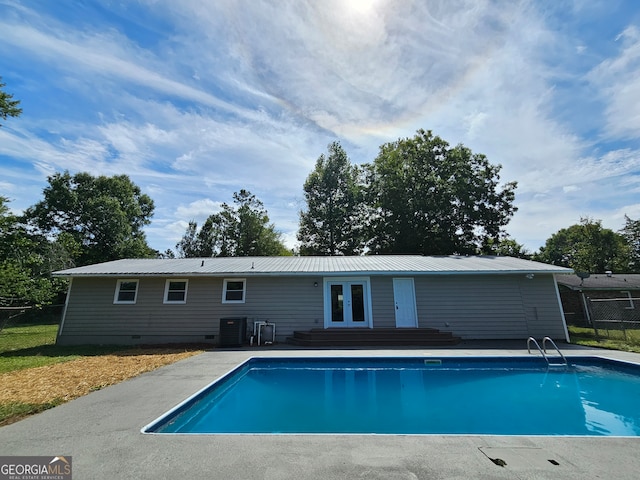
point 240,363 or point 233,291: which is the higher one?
point 233,291

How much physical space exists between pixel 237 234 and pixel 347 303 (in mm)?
22078

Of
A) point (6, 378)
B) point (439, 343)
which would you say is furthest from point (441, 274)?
point (6, 378)

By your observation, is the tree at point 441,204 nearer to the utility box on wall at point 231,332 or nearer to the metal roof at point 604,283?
the metal roof at point 604,283

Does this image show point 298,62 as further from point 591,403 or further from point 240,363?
point 591,403

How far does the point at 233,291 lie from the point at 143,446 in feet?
29.3

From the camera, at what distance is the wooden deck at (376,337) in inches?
416

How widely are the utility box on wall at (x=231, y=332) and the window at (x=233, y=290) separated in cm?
130

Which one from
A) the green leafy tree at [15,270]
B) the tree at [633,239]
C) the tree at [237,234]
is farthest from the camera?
the tree at [633,239]

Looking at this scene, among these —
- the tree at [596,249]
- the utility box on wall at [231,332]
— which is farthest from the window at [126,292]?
the tree at [596,249]

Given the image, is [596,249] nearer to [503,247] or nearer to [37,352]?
[503,247]

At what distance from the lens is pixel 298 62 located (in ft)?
29.8

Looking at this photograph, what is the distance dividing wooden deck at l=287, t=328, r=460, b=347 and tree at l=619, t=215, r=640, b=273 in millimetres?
38957

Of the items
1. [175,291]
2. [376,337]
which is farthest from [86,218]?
[376,337]

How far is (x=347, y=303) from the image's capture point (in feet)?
38.9
